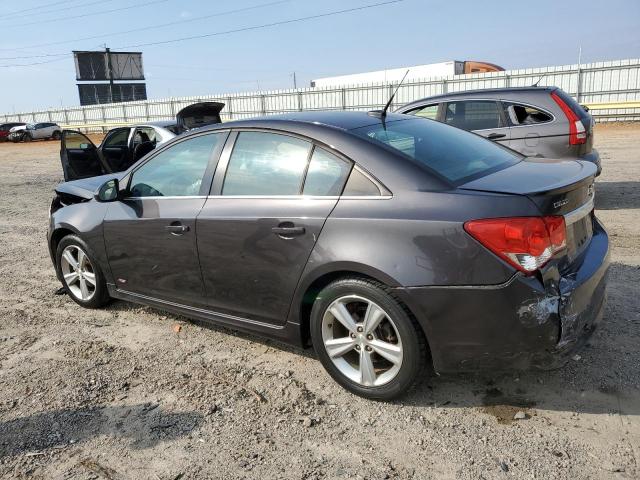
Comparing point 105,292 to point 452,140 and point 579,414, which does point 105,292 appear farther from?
point 579,414

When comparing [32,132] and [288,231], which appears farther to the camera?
[32,132]

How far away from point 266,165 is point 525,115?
4860mm

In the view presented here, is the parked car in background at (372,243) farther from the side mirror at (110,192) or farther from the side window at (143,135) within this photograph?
the side window at (143,135)

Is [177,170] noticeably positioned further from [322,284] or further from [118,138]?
[118,138]

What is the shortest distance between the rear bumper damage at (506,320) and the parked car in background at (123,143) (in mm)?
7469

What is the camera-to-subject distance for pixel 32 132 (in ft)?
126

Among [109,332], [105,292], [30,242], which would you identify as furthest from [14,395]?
[30,242]

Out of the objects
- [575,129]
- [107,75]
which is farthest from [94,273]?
[107,75]

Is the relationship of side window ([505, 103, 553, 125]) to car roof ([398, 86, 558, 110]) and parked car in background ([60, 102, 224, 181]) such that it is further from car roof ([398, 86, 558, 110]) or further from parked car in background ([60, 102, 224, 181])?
parked car in background ([60, 102, 224, 181])

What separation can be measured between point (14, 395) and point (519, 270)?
3.08 m

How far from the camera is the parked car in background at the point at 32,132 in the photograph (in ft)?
126

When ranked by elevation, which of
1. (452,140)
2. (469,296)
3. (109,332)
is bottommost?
(109,332)

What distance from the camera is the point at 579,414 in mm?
2850

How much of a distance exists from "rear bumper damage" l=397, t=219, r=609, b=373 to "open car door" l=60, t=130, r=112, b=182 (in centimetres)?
772
